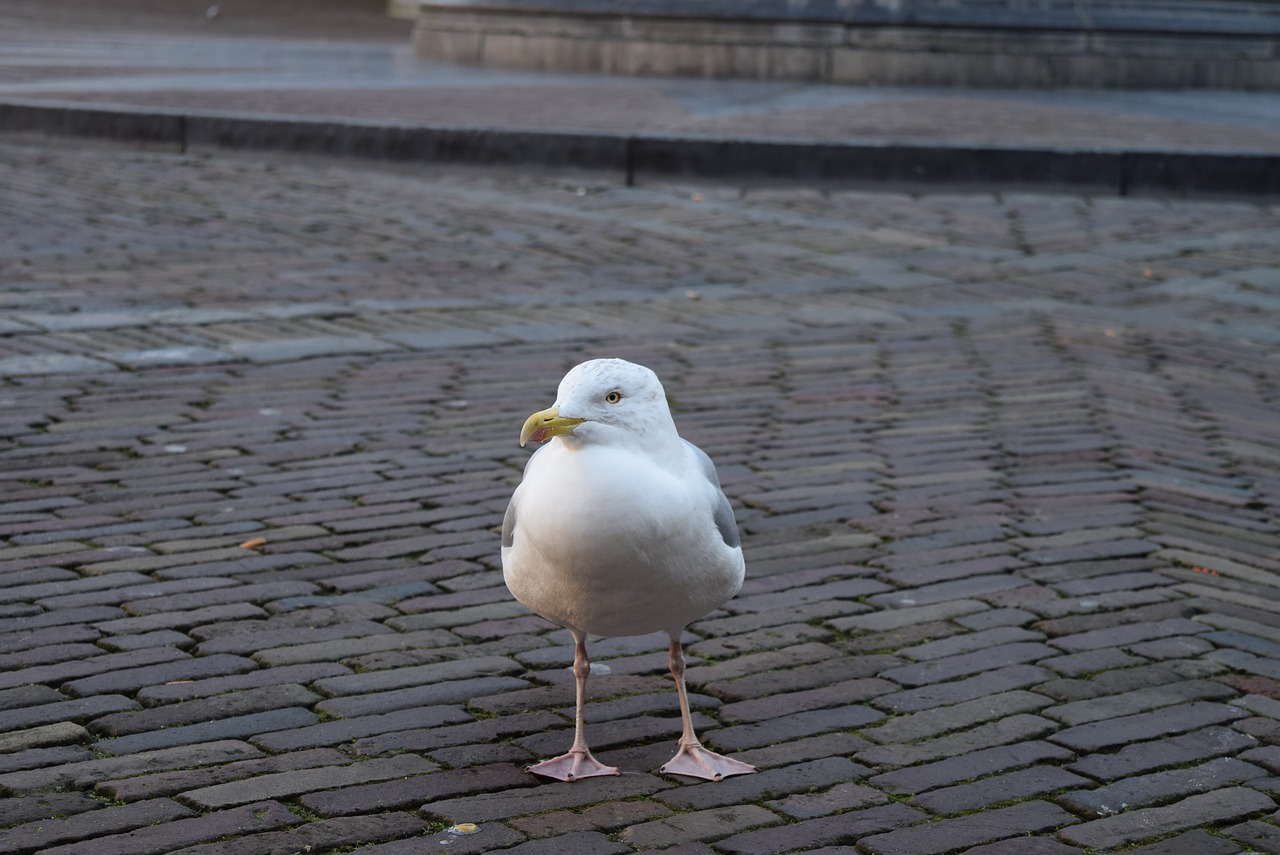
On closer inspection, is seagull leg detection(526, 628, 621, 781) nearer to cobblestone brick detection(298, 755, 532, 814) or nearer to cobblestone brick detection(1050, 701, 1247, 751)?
cobblestone brick detection(298, 755, 532, 814)

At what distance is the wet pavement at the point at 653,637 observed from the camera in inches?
131

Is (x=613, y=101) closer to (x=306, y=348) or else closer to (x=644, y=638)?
(x=306, y=348)

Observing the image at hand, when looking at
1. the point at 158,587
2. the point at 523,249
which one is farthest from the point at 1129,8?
the point at 158,587

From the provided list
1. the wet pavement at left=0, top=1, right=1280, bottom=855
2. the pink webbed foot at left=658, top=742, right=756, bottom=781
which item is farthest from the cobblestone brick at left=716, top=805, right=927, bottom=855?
the pink webbed foot at left=658, top=742, right=756, bottom=781

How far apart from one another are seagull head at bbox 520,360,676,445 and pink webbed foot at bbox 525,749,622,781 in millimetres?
757

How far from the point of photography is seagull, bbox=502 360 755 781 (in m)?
3.05

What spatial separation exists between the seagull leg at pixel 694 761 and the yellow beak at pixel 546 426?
676 mm

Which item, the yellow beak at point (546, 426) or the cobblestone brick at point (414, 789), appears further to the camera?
the cobblestone brick at point (414, 789)

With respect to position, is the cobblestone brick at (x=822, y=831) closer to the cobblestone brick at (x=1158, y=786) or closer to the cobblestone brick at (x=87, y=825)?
the cobblestone brick at (x=1158, y=786)

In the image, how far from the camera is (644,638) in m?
4.31

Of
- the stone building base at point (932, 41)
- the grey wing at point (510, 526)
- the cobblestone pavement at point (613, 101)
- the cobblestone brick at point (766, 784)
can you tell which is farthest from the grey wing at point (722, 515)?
the stone building base at point (932, 41)

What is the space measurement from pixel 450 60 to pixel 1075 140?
918 cm

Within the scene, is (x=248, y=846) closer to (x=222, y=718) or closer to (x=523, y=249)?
(x=222, y=718)

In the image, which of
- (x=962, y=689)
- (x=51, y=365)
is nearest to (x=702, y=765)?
(x=962, y=689)
